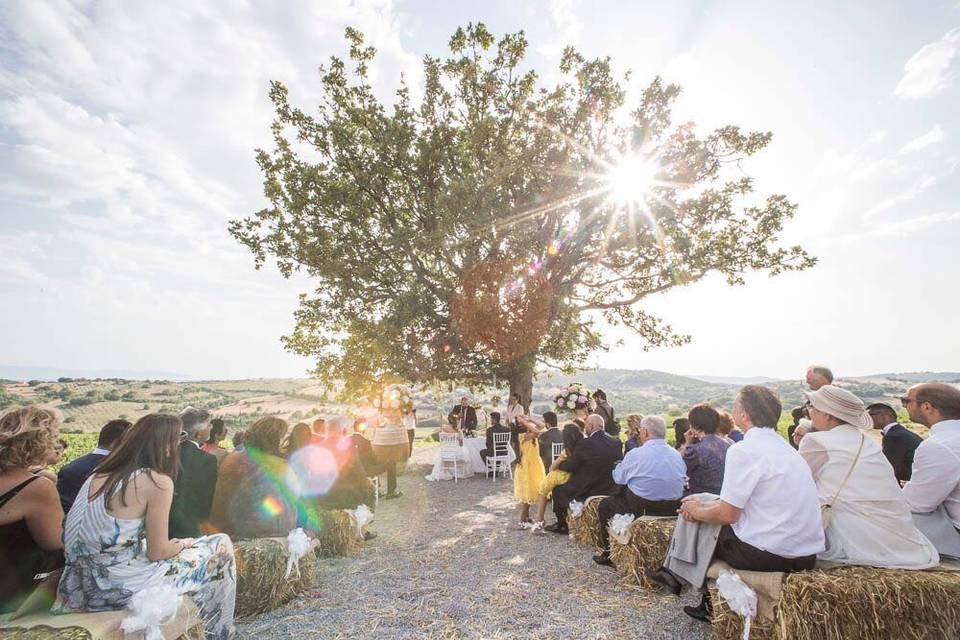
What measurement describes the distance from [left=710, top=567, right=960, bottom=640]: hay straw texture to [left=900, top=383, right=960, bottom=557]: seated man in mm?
886

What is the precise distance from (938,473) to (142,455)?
657cm

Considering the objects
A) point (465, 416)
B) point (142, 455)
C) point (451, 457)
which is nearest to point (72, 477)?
point (142, 455)

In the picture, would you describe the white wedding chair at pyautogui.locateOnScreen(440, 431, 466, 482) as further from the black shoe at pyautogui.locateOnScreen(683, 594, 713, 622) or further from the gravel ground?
the black shoe at pyautogui.locateOnScreen(683, 594, 713, 622)

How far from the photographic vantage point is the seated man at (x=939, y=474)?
4047 mm

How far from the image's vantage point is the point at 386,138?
45.6ft

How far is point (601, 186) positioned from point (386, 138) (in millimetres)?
6797

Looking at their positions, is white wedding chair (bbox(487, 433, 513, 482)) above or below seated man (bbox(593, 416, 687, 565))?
below

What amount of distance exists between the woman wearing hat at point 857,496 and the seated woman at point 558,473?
3641 mm

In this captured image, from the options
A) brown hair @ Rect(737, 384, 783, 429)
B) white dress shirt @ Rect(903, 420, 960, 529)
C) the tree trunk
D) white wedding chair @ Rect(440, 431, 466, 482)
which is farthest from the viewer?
the tree trunk

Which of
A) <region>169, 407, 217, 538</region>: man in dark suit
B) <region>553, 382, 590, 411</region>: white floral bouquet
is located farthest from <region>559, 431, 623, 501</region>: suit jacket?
<region>169, 407, 217, 538</region>: man in dark suit

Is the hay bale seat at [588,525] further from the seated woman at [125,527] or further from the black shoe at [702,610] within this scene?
the seated woman at [125,527]

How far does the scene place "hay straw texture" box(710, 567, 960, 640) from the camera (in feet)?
10.9

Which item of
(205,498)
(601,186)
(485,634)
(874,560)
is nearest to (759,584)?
(874,560)

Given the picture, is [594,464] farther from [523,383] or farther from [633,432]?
[523,383]
